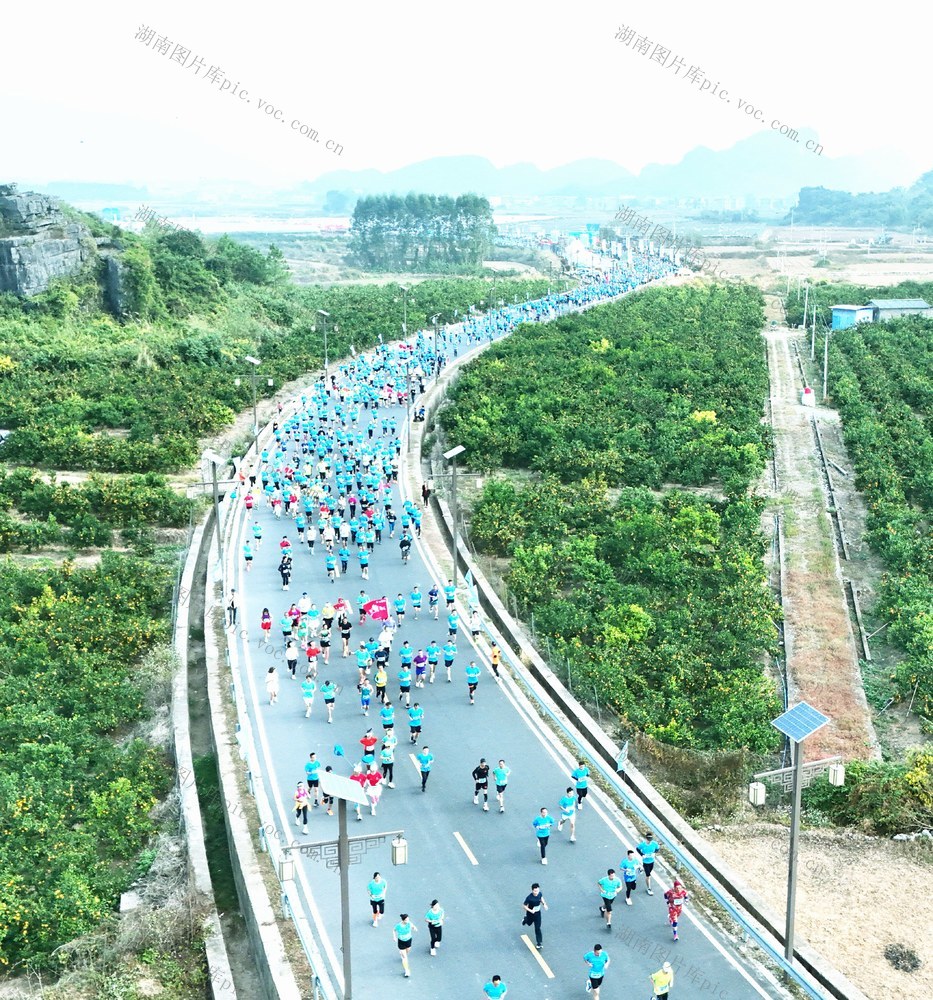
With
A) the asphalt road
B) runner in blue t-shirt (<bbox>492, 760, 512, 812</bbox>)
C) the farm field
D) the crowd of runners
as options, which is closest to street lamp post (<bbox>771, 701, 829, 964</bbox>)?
the asphalt road

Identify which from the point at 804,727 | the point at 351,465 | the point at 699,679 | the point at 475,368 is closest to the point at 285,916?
the point at 804,727

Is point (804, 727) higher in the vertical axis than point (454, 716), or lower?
higher

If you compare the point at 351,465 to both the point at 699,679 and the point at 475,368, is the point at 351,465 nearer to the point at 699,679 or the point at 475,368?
the point at 699,679

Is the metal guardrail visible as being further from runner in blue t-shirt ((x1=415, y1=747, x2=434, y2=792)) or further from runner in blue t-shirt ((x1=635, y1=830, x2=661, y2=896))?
runner in blue t-shirt ((x1=635, y1=830, x2=661, y2=896))

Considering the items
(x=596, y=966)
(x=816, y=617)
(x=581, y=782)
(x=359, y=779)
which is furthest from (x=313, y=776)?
(x=816, y=617)

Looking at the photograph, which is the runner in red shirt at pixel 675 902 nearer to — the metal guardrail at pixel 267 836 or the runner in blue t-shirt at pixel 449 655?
Answer: the metal guardrail at pixel 267 836

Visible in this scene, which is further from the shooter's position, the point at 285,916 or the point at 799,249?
the point at 799,249

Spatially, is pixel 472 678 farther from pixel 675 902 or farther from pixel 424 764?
pixel 675 902
